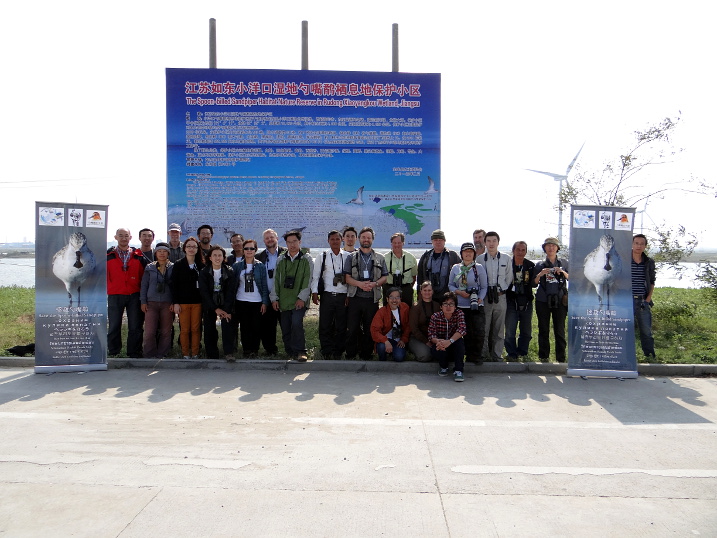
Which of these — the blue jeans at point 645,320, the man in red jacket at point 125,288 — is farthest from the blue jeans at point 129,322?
the blue jeans at point 645,320

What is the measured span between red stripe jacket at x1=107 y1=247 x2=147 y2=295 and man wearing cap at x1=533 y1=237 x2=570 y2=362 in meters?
5.98

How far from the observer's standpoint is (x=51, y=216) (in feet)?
25.9

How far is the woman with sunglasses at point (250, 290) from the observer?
27.1 feet

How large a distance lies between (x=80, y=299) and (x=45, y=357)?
902 millimetres

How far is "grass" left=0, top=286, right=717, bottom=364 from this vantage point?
8406 millimetres

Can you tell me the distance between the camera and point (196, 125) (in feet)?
35.4

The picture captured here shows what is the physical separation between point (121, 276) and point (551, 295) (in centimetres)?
640

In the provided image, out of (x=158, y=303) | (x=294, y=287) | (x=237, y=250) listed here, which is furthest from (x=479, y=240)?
(x=158, y=303)

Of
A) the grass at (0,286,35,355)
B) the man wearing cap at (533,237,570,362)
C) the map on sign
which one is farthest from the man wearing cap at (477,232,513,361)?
the grass at (0,286,35,355)

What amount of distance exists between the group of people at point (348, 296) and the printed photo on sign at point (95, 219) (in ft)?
1.14

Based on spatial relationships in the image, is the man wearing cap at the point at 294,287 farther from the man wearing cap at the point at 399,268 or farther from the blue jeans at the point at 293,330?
the man wearing cap at the point at 399,268

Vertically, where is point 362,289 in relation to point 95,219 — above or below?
below

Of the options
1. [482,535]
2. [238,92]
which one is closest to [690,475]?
[482,535]

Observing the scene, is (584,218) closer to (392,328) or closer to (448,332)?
(448,332)
